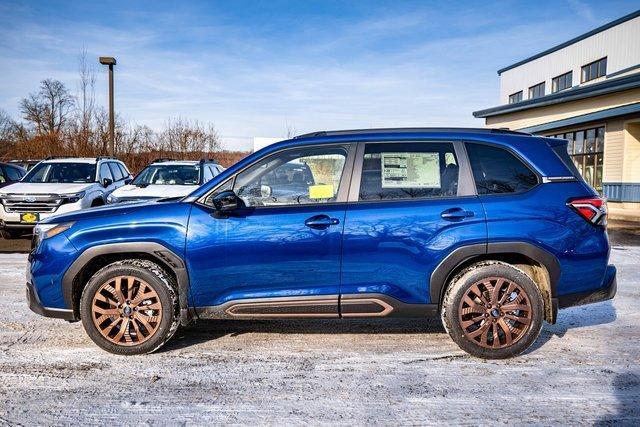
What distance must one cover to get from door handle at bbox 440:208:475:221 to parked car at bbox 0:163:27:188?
13.3 metres

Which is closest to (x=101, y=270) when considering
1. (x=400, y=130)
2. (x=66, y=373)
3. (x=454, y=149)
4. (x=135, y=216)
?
(x=135, y=216)

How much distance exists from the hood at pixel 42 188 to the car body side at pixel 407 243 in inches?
280

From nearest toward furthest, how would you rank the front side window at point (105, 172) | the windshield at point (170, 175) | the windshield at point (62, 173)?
the windshield at point (170, 175) < the windshield at point (62, 173) < the front side window at point (105, 172)

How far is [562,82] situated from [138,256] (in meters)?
35.5

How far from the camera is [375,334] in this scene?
485cm

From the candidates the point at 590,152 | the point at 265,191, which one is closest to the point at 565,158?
the point at 265,191

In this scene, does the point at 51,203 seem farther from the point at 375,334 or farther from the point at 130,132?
the point at 130,132

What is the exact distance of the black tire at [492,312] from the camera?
412cm

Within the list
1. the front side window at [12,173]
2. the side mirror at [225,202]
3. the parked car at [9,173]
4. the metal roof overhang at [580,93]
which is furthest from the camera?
the metal roof overhang at [580,93]

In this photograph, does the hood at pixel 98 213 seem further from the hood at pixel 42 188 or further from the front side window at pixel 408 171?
the hood at pixel 42 188

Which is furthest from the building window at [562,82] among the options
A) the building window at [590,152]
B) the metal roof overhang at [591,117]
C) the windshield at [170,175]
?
the windshield at [170,175]

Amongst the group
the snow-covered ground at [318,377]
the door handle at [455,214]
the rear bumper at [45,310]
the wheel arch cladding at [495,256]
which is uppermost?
the door handle at [455,214]

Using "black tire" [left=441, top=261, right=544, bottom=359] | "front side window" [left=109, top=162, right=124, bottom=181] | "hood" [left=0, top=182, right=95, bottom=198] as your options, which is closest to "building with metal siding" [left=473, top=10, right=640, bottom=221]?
"black tire" [left=441, top=261, right=544, bottom=359]

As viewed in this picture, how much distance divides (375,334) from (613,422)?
7.11ft
